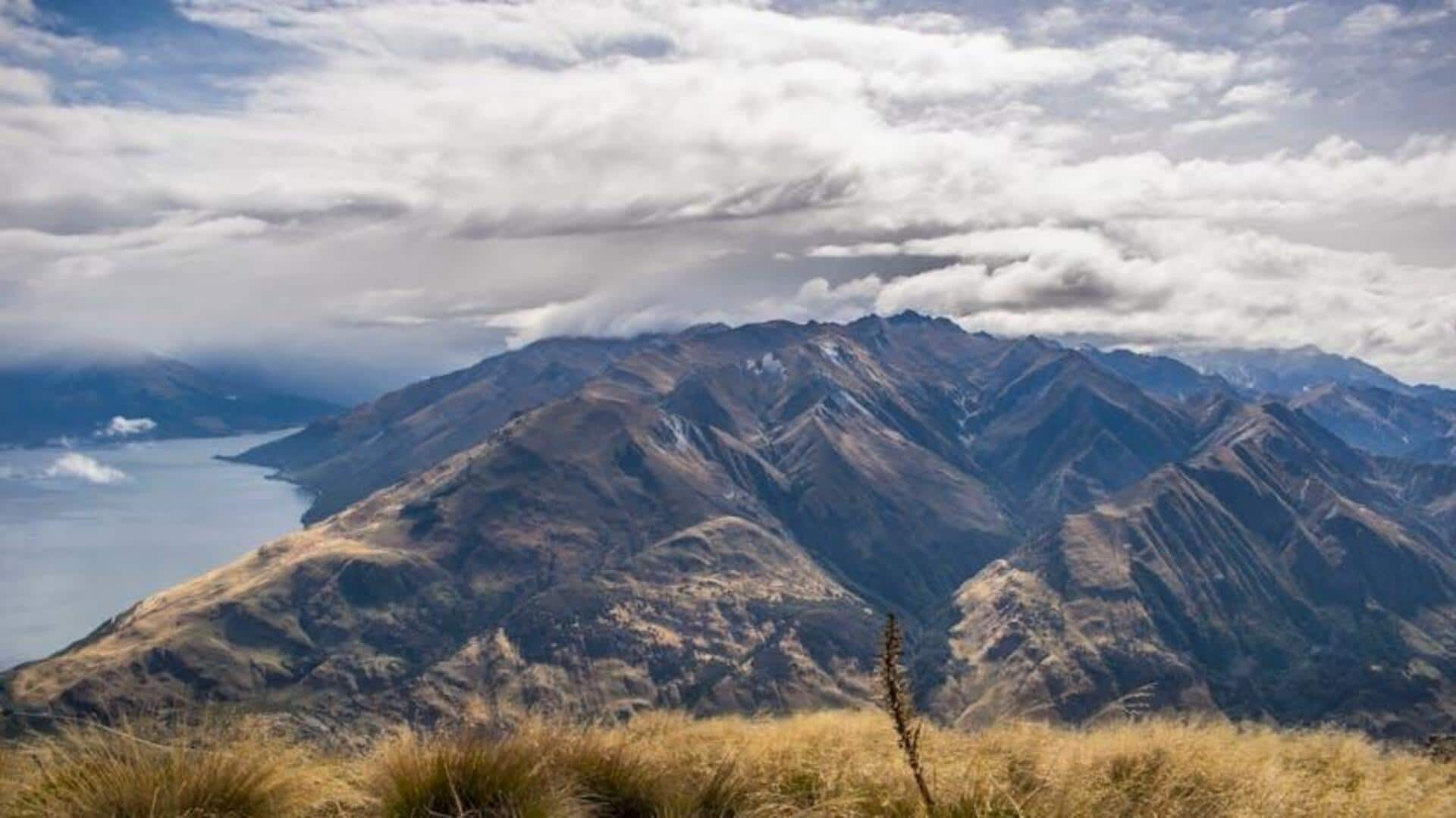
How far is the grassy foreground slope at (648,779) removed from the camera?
941 centimetres

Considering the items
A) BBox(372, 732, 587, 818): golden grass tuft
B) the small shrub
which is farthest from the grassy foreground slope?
the small shrub

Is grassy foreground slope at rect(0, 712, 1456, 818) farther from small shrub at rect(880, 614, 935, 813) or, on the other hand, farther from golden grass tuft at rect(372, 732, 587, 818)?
small shrub at rect(880, 614, 935, 813)

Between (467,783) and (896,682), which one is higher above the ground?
(896,682)

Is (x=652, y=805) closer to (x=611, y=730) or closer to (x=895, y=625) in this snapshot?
(x=611, y=730)

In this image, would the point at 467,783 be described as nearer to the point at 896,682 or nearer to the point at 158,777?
the point at 158,777

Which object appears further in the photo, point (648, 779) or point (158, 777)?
point (648, 779)

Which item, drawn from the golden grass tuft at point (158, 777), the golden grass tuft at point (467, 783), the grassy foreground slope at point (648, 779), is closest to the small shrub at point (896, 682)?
the grassy foreground slope at point (648, 779)

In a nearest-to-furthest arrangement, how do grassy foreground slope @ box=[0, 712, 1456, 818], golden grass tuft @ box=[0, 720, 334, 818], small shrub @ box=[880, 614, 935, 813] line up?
1. small shrub @ box=[880, 614, 935, 813]
2. golden grass tuft @ box=[0, 720, 334, 818]
3. grassy foreground slope @ box=[0, 712, 1456, 818]

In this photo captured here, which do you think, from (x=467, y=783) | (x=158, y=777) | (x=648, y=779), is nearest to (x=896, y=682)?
(x=648, y=779)

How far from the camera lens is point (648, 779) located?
1088 centimetres

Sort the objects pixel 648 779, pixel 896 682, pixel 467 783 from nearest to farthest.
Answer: pixel 896 682, pixel 467 783, pixel 648 779

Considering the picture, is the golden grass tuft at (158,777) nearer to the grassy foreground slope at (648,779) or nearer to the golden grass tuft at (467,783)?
the grassy foreground slope at (648,779)

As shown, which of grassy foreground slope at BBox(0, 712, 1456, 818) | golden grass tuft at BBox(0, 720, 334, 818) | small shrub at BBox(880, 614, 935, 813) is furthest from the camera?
grassy foreground slope at BBox(0, 712, 1456, 818)

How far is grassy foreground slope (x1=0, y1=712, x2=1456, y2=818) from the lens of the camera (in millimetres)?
9414
